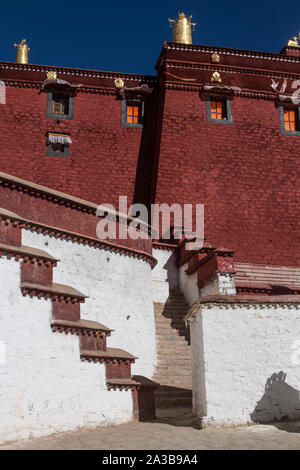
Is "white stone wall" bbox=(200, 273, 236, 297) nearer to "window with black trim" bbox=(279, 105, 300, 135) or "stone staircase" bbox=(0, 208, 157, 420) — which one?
"stone staircase" bbox=(0, 208, 157, 420)

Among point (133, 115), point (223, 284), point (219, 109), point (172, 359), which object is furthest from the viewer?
point (133, 115)

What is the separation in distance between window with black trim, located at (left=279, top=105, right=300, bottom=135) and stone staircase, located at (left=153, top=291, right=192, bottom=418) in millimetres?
8735

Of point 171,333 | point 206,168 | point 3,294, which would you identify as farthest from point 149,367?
point 206,168

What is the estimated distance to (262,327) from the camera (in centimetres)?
811

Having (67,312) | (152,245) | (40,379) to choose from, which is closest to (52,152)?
(152,245)

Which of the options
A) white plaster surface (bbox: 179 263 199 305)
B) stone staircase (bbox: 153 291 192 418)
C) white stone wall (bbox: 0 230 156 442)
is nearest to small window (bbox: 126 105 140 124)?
white plaster surface (bbox: 179 263 199 305)

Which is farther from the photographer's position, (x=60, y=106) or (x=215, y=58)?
(x=60, y=106)

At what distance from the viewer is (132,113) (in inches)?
773

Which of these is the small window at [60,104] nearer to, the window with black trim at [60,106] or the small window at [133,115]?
the window with black trim at [60,106]

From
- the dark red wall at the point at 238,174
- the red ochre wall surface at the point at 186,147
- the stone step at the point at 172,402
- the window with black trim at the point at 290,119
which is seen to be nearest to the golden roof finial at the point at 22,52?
the red ochre wall surface at the point at 186,147

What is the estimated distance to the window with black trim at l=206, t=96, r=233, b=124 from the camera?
18.4 metres

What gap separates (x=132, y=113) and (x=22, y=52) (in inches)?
259

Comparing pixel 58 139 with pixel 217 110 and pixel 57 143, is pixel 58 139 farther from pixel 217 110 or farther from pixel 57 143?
pixel 217 110

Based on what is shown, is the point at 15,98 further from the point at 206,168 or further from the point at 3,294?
the point at 3,294
